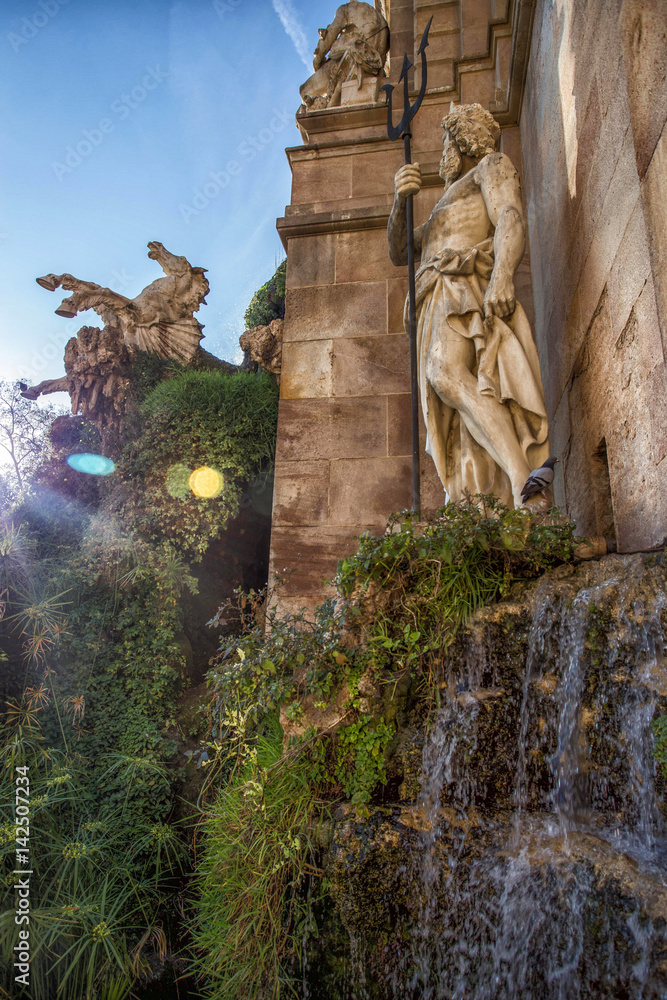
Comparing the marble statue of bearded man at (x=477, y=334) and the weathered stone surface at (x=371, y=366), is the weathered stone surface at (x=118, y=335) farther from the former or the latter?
the marble statue of bearded man at (x=477, y=334)

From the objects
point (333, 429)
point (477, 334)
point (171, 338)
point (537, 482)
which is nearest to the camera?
point (537, 482)

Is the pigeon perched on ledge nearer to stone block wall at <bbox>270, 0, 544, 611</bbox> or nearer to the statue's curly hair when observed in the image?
stone block wall at <bbox>270, 0, 544, 611</bbox>

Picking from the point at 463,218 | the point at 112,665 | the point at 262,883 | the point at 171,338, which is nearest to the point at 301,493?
the point at 112,665

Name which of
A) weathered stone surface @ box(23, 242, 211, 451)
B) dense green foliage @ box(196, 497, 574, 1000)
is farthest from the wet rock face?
weathered stone surface @ box(23, 242, 211, 451)

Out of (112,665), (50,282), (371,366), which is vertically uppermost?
(50,282)

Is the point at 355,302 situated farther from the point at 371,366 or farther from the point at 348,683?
the point at 348,683

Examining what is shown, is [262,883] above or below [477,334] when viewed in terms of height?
below

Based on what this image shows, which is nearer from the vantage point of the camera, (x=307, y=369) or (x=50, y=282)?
(x=307, y=369)

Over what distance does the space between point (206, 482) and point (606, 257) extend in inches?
143

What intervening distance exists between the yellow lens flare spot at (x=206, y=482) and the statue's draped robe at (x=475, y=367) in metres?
2.35

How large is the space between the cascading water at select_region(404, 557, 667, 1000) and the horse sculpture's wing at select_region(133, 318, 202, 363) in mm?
5177

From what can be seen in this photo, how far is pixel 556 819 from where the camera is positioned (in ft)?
7.55

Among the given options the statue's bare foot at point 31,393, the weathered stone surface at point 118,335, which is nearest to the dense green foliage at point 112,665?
the weathered stone surface at point 118,335

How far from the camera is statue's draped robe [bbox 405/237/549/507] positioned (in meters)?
3.62
